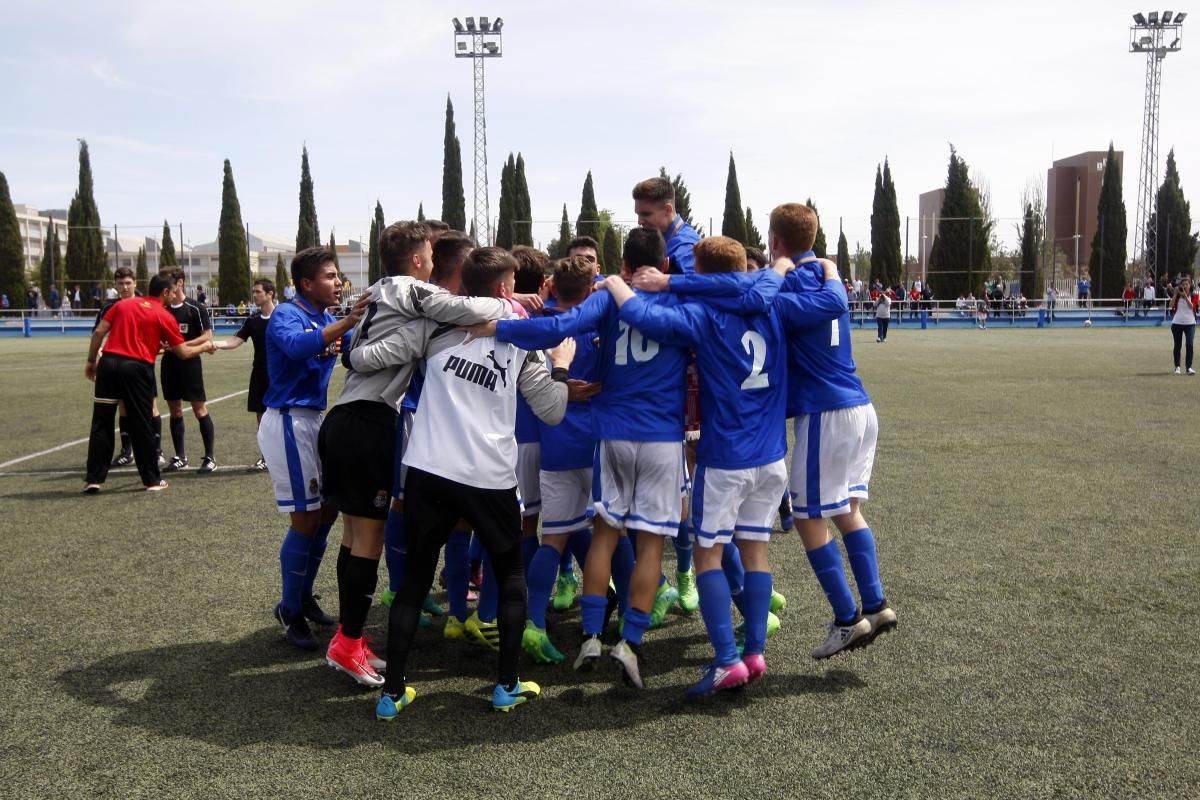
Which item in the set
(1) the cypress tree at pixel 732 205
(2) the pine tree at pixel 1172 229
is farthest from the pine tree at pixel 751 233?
(2) the pine tree at pixel 1172 229

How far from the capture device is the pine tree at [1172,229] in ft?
175

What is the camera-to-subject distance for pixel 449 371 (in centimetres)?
404

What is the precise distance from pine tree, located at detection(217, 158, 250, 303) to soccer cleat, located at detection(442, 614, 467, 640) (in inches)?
2198

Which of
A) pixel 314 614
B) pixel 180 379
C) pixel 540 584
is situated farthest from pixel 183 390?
pixel 540 584

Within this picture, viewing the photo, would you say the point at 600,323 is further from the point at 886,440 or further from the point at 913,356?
the point at 913,356

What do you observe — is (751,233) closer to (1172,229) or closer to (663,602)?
(1172,229)

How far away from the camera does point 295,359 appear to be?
4.93 metres

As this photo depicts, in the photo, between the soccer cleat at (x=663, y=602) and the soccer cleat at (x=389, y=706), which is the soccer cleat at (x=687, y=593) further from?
the soccer cleat at (x=389, y=706)

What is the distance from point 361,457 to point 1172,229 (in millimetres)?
59538

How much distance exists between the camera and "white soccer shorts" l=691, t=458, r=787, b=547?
14.3ft

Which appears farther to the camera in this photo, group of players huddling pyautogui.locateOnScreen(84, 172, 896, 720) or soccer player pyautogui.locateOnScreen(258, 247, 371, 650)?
soccer player pyautogui.locateOnScreen(258, 247, 371, 650)

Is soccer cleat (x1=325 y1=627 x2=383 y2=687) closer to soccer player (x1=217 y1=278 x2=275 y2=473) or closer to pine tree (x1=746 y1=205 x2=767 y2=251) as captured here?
soccer player (x1=217 y1=278 x2=275 y2=473)

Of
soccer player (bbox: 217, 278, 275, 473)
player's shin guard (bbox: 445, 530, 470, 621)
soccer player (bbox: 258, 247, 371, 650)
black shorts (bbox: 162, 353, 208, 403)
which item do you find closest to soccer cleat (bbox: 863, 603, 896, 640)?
player's shin guard (bbox: 445, 530, 470, 621)

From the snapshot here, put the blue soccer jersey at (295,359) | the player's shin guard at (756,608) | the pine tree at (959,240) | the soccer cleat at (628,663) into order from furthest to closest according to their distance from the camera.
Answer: the pine tree at (959,240) < the blue soccer jersey at (295,359) < the player's shin guard at (756,608) < the soccer cleat at (628,663)
